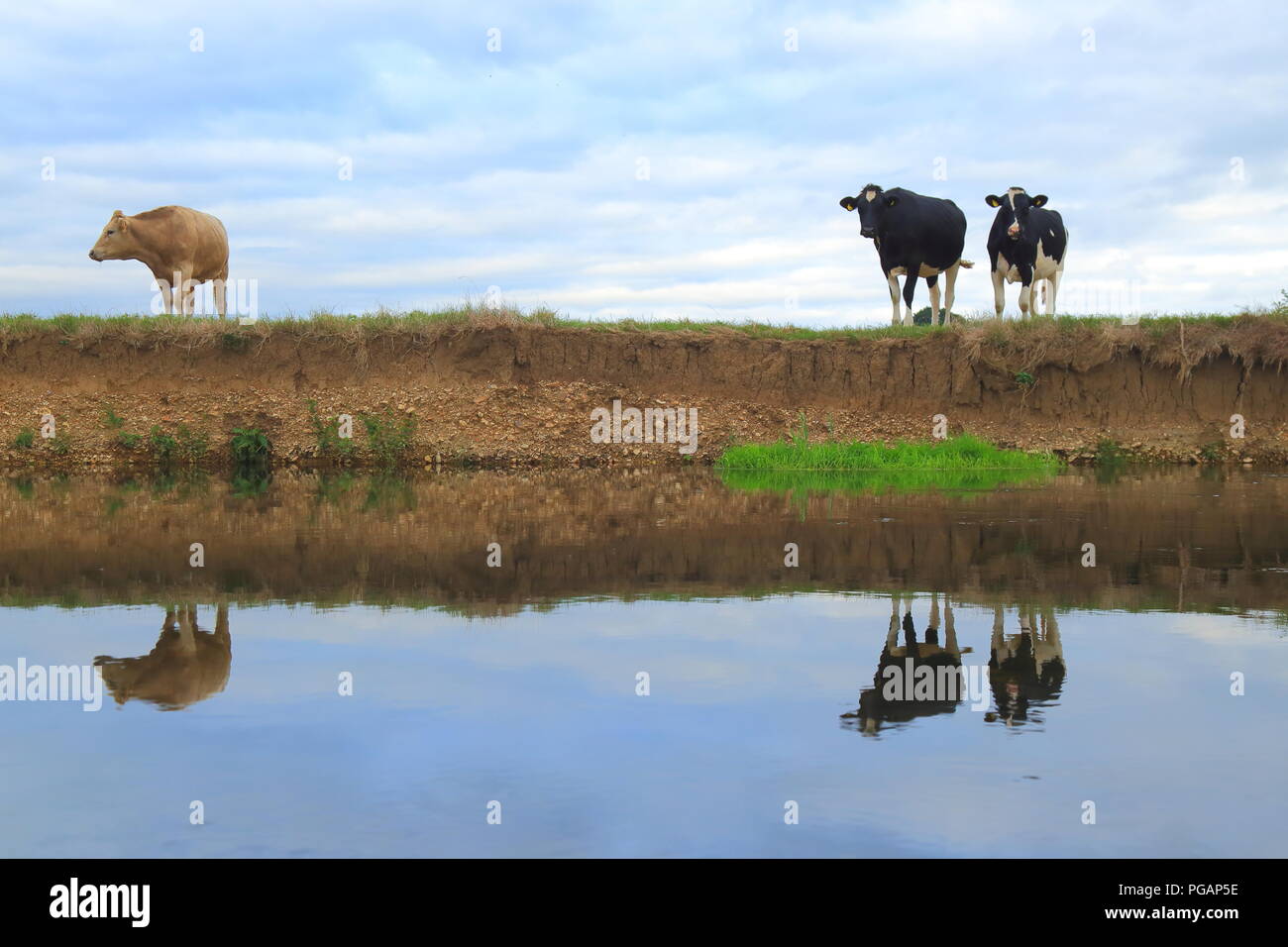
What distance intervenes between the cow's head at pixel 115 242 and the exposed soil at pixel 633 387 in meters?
1.80

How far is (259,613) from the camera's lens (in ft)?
28.8

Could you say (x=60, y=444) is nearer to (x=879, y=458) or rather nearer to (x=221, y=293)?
(x=221, y=293)

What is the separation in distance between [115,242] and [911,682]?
25891mm

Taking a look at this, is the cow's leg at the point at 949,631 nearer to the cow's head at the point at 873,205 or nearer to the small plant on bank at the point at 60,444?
the cow's head at the point at 873,205

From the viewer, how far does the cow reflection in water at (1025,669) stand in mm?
6109

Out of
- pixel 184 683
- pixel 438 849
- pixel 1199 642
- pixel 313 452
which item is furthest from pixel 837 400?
pixel 438 849

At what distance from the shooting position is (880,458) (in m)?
25.1

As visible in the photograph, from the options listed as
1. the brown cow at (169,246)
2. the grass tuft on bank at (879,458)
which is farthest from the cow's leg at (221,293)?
the grass tuft on bank at (879,458)

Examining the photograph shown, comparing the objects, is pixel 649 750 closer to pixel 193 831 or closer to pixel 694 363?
pixel 193 831

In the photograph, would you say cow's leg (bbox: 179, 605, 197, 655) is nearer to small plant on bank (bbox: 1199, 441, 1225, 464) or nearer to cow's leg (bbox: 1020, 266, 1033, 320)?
cow's leg (bbox: 1020, 266, 1033, 320)

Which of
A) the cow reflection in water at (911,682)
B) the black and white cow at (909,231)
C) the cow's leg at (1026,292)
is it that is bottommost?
the cow reflection in water at (911,682)

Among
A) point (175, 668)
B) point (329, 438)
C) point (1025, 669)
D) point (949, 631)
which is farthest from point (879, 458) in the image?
point (175, 668)

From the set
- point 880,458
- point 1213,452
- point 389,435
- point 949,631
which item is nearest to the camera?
point 949,631

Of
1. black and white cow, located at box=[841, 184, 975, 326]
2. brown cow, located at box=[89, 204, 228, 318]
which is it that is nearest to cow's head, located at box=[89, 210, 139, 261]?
brown cow, located at box=[89, 204, 228, 318]
